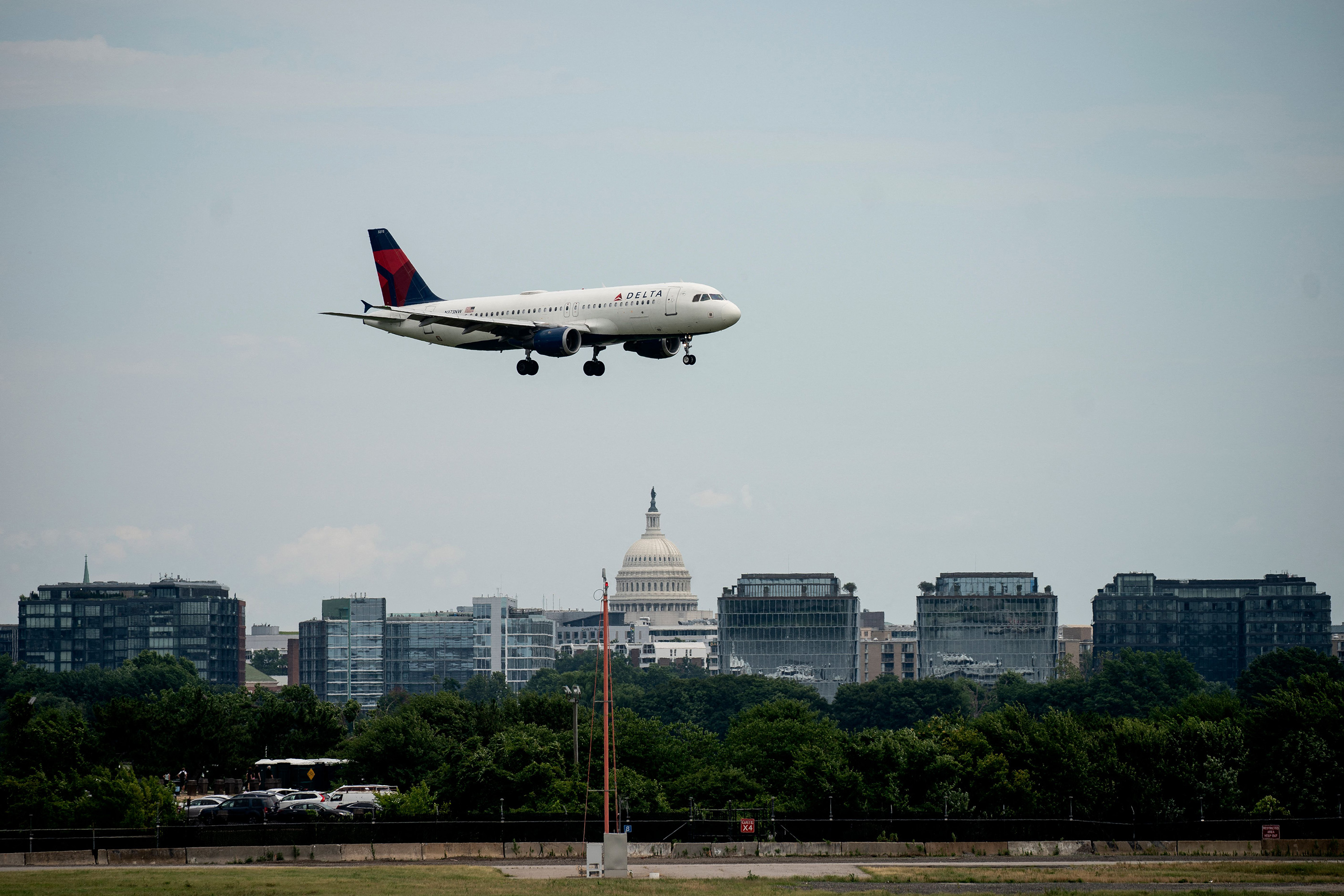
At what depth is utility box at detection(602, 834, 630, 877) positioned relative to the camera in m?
73.4

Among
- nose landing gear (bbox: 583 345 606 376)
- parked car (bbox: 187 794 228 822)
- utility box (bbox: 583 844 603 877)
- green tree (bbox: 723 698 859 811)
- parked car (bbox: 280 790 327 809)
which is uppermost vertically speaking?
nose landing gear (bbox: 583 345 606 376)

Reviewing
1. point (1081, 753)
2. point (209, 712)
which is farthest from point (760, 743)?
point (209, 712)

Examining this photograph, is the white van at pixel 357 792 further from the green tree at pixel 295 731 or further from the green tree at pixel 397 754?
the green tree at pixel 295 731

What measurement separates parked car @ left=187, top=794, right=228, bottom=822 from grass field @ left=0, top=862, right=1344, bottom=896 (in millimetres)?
24684

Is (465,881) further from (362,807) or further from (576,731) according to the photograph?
(576,731)

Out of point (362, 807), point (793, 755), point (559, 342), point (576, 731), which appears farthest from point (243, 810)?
point (793, 755)

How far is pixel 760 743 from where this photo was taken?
383 feet

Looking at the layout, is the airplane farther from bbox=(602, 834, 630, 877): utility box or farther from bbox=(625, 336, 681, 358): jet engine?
bbox=(602, 834, 630, 877): utility box

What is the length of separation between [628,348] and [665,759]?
94.8ft

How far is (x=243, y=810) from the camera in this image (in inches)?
3819

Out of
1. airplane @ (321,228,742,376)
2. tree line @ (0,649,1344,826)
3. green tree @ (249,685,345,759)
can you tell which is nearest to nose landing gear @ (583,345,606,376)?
airplane @ (321,228,742,376)

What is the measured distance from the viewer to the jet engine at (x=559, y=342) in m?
89.1

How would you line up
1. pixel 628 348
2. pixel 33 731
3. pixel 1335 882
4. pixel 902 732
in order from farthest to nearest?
pixel 33 731, pixel 902 732, pixel 628 348, pixel 1335 882

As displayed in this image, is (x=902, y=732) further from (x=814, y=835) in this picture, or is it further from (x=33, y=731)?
(x=33, y=731)
